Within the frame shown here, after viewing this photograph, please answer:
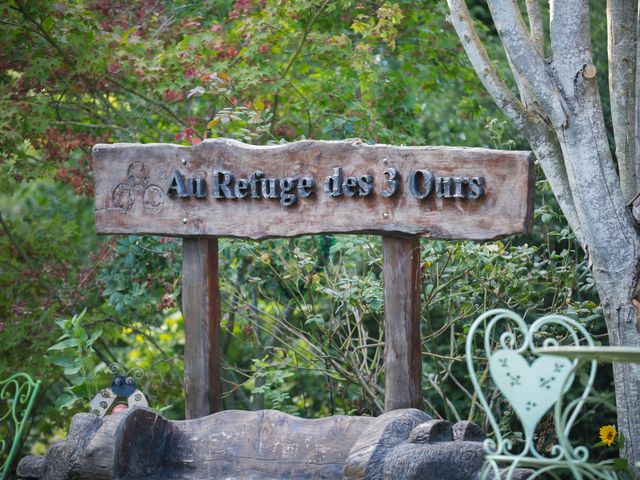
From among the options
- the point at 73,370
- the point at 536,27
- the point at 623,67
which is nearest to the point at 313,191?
the point at 536,27

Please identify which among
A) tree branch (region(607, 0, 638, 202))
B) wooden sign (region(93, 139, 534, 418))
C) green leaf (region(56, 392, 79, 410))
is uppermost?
tree branch (region(607, 0, 638, 202))

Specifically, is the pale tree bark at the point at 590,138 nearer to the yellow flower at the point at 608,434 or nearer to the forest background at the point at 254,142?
the yellow flower at the point at 608,434

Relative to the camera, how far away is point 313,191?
Result: 448cm

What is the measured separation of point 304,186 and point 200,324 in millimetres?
948

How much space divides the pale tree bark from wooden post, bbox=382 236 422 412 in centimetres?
79

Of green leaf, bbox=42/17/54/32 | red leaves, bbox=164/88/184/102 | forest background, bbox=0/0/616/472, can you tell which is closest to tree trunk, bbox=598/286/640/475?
forest background, bbox=0/0/616/472

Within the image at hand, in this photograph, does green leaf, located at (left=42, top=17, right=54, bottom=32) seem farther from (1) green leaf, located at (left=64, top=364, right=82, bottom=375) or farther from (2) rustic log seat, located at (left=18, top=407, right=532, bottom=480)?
(2) rustic log seat, located at (left=18, top=407, right=532, bottom=480)

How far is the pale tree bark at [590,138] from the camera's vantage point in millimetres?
4254

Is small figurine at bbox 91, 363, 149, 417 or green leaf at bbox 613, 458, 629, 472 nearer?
green leaf at bbox 613, 458, 629, 472

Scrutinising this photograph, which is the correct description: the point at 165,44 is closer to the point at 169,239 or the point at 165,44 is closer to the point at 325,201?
the point at 169,239

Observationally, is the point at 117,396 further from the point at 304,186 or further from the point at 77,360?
the point at 304,186

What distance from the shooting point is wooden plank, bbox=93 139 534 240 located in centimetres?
403

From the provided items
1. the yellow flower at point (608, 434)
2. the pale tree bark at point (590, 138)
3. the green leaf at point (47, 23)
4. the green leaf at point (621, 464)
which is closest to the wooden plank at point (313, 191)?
the pale tree bark at point (590, 138)

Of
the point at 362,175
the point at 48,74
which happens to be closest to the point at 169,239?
the point at 48,74
